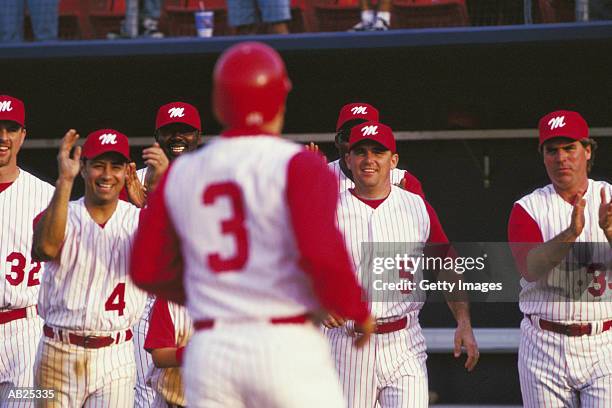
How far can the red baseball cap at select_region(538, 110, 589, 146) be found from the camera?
5281 millimetres

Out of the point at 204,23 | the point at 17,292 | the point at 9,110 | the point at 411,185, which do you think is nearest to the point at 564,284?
the point at 411,185

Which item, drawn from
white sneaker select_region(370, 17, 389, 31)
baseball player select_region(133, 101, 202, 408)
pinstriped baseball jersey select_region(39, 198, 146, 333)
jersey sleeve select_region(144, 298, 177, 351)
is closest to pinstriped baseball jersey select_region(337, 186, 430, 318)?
baseball player select_region(133, 101, 202, 408)

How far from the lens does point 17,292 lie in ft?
18.2

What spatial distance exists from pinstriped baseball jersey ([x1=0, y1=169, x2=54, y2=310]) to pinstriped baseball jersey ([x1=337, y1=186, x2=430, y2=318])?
1.52 metres

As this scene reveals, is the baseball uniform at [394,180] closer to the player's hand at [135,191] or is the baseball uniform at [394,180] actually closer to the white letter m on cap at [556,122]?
the white letter m on cap at [556,122]

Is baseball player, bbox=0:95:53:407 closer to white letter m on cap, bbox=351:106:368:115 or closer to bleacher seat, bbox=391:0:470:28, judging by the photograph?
white letter m on cap, bbox=351:106:368:115

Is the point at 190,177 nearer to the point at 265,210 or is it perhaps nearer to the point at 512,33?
the point at 265,210

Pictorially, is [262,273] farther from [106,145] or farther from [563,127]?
[563,127]

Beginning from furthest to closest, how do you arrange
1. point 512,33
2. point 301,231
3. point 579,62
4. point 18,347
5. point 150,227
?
point 579,62, point 512,33, point 18,347, point 150,227, point 301,231

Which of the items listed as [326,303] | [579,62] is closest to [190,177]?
[326,303]

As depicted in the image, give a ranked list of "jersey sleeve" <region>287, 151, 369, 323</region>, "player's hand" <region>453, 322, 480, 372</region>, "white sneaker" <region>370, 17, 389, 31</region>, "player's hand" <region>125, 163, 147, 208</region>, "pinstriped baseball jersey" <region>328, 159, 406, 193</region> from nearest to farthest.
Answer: "jersey sleeve" <region>287, 151, 369, 323</region>, "player's hand" <region>453, 322, 480, 372</region>, "player's hand" <region>125, 163, 147, 208</region>, "pinstriped baseball jersey" <region>328, 159, 406, 193</region>, "white sneaker" <region>370, 17, 389, 31</region>

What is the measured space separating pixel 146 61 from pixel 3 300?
3.07 metres

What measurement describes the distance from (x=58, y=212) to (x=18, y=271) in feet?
3.45

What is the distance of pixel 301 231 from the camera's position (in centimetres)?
285
